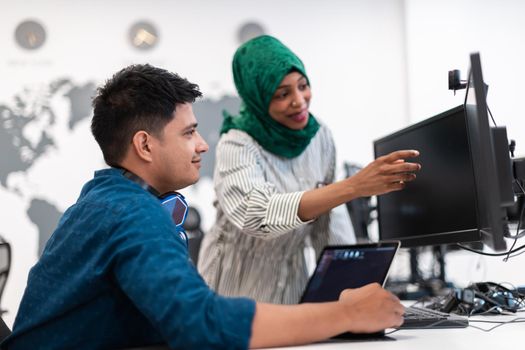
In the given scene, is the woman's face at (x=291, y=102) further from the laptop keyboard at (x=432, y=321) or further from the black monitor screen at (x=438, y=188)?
the laptop keyboard at (x=432, y=321)

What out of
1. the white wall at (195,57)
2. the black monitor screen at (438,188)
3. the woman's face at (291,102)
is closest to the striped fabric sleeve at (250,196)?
the woman's face at (291,102)

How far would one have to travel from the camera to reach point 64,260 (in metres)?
1.07

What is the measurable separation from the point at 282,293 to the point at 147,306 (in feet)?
3.49

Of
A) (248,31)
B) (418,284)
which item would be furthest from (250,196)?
(248,31)

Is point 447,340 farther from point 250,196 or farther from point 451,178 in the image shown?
point 250,196

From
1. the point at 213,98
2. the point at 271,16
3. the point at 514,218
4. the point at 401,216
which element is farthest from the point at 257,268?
the point at 271,16

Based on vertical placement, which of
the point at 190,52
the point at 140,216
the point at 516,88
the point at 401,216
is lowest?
the point at 401,216

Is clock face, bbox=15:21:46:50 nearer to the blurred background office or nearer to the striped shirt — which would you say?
the blurred background office

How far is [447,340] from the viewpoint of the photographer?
1.15 m

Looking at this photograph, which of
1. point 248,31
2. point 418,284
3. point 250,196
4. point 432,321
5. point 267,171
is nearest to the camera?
point 432,321

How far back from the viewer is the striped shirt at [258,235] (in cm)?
186

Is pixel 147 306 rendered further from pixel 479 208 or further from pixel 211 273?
pixel 211 273

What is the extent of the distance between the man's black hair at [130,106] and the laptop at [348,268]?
21.8 inches

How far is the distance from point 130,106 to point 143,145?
0.27 feet
